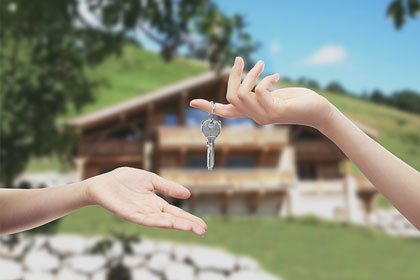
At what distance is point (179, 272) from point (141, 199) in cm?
961

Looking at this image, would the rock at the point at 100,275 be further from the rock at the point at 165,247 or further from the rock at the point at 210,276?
the rock at the point at 210,276

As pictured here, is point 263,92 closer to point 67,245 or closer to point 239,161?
point 67,245

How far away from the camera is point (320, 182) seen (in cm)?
2127

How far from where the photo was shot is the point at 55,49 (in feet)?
29.8

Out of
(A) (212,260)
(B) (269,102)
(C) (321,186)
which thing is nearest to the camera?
(B) (269,102)

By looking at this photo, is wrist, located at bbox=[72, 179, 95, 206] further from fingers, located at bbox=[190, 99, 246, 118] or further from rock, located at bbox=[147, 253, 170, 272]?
rock, located at bbox=[147, 253, 170, 272]

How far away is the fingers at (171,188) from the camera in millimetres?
2438

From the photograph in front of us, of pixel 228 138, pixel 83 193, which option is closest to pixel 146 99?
pixel 228 138

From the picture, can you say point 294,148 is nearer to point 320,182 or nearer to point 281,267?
point 320,182

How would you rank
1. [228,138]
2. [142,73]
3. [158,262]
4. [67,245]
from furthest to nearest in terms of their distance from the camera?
[142,73]
[228,138]
[67,245]
[158,262]

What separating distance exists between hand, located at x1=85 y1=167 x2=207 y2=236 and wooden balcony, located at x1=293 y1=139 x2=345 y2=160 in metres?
19.1

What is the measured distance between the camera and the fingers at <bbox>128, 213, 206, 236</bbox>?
86.7 inches

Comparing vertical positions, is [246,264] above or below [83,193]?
below

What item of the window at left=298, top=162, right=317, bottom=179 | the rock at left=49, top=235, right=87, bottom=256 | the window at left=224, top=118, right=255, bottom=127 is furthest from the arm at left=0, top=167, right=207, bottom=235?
the window at left=298, top=162, right=317, bottom=179
